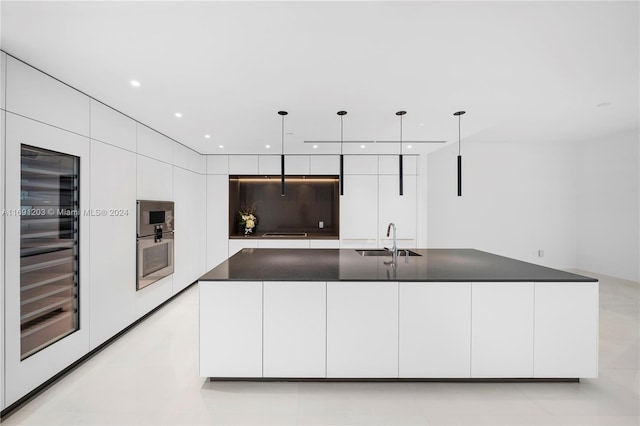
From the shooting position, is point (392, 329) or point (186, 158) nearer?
point (392, 329)

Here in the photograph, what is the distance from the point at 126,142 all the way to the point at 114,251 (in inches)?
44.5

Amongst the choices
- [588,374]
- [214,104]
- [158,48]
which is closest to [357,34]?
[158,48]

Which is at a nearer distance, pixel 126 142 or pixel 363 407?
pixel 363 407

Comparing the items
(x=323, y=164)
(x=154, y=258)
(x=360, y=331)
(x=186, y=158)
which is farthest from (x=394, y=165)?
(x=154, y=258)

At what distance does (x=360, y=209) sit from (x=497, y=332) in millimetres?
3285

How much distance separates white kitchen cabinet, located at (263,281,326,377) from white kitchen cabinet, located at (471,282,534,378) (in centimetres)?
112

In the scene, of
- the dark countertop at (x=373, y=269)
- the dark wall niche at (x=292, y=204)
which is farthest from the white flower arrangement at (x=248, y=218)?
the dark countertop at (x=373, y=269)

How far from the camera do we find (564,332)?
225 centimetres

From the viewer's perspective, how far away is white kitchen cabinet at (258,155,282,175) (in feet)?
17.6

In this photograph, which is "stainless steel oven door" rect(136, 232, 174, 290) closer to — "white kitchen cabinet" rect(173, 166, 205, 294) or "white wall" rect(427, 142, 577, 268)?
"white kitchen cabinet" rect(173, 166, 205, 294)

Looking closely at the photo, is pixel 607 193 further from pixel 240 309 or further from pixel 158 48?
pixel 158 48

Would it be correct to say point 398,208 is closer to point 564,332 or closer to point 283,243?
point 283,243

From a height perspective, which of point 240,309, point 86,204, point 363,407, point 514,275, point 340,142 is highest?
point 340,142

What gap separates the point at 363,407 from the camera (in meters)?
2.03
